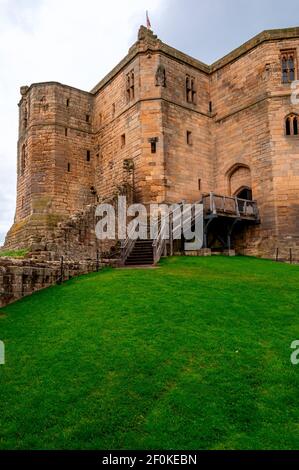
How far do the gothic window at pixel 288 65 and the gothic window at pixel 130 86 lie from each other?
8.72m

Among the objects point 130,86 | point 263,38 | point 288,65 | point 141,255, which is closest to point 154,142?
point 130,86

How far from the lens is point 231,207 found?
24.2 meters

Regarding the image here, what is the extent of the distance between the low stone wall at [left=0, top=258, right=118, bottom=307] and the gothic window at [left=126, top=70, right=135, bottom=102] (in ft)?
45.7

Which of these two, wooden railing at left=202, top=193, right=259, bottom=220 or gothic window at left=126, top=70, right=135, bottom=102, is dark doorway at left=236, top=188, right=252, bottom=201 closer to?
wooden railing at left=202, top=193, right=259, bottom=220

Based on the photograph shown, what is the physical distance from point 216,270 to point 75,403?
10.5 meters

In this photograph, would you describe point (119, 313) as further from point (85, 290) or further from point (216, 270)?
point (216, 270)

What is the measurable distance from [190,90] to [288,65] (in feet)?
19.4

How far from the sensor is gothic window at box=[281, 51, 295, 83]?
23.9 meters

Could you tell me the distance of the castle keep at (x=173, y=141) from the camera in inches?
915

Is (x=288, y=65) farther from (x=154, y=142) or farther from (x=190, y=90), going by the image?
(x=154, y=142)

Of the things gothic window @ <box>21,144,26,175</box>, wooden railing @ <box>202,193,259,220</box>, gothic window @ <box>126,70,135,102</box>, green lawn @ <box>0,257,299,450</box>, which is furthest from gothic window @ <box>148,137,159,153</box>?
green lawn @ <box>0,257,299,450</box>

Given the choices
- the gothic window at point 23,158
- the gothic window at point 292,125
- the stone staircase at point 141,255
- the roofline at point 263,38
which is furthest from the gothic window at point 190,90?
the gothic window at point 23,158

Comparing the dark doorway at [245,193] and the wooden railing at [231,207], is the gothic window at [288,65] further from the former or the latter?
the wooden railing at [231,207]

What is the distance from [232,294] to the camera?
12.2m
